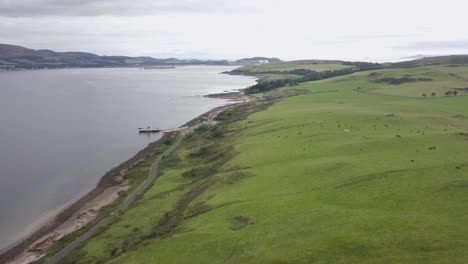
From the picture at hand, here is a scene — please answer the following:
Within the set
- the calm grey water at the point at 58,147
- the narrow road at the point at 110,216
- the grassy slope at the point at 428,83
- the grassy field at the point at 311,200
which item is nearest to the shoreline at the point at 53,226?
the calm grey water at the point at 58,147

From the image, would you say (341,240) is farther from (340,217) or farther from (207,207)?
(207,207)

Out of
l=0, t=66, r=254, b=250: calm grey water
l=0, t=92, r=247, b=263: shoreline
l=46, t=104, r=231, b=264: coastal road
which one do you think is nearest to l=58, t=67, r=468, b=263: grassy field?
l=46, t=104, r=231, b=264: coastal road

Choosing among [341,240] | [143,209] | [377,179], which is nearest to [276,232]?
[341,240]

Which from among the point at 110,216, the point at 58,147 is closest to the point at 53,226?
the point at 110,216

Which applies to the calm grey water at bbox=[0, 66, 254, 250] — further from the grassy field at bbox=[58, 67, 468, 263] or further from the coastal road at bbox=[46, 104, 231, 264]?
the grassy field at bbox=[58, 67, 468, 263]

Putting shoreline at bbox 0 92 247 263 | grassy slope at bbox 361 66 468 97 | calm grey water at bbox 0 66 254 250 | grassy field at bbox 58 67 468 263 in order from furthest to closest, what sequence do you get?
grassy slope at bbox 361 66 468 97, calm grey water at bbox 0 66 254 250, shoreline at bbox 0 92 247 263, grassy field at bbox 58 67 468 263

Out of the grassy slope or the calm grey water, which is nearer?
the calm grey water

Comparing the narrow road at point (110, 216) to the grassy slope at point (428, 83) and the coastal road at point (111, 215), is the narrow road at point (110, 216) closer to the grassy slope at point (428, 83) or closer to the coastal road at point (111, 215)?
the coastal road at point (111, 215)

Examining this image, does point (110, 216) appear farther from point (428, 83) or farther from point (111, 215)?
point (428, 83)
